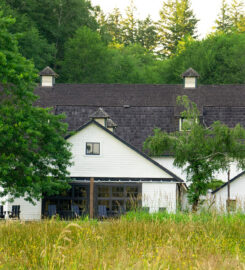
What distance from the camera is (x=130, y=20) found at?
3610 inches

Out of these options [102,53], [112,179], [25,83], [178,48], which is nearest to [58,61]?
[102,53]

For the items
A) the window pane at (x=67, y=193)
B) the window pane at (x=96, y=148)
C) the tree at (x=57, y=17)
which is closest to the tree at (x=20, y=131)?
the window pane at (x=67, y=193)

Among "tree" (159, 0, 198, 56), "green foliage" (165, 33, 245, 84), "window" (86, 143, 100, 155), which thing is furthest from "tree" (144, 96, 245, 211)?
"tree" (159, 0, 198, 56)

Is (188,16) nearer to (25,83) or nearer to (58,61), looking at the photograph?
(58,61)

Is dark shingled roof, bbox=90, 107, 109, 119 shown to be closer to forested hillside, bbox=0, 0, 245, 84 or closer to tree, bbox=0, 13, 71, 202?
tree, bbox=0, 13, 71, 202

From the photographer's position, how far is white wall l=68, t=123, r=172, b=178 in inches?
1335

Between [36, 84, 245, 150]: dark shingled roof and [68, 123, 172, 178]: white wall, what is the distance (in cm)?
693

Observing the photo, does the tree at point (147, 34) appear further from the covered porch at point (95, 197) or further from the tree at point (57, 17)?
the covered porch at point (95, 197)

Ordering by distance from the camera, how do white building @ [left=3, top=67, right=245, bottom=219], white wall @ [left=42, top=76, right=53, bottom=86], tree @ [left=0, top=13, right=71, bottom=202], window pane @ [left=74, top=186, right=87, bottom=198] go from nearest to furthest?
tree @ [left=0, top=13, right=71, bottom=202]
white building @ [left=3, top=67, right=245, bottom=219]
window pane @ [left=74, top=186, right=87, bottom=198]
white wall @ [left=42, top=76, right=53, bottom=86]

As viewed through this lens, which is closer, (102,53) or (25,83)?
(25,83)

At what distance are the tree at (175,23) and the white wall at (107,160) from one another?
51.0 metres

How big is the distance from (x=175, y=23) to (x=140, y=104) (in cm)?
4003

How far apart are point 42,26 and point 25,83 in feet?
134

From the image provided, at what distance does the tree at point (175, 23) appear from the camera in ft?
276
